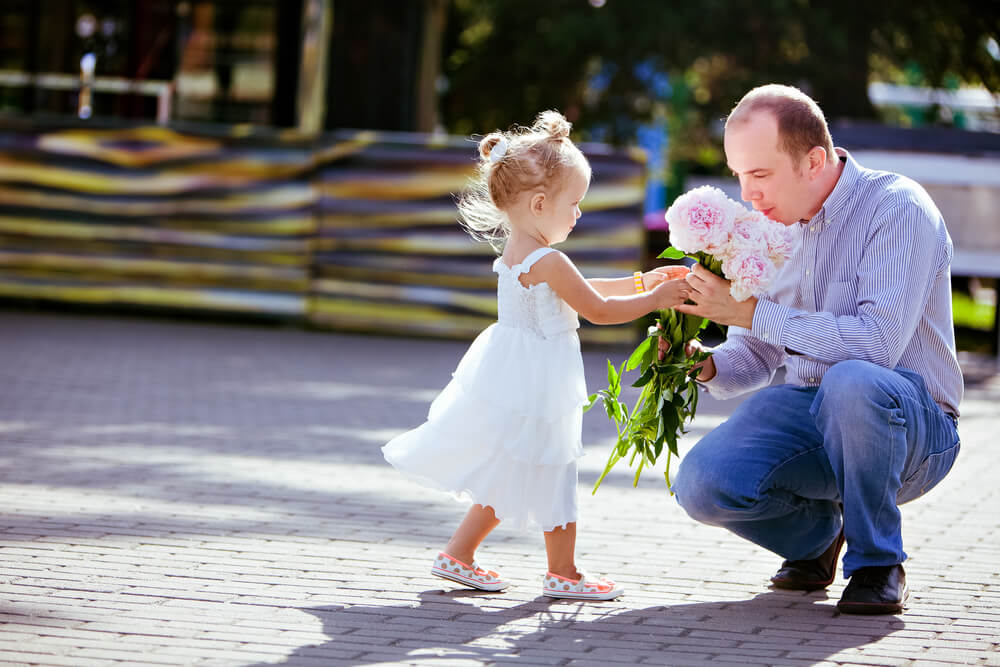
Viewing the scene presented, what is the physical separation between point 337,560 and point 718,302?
160 cm

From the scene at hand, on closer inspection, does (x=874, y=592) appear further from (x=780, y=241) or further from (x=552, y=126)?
(x=552, y=126)

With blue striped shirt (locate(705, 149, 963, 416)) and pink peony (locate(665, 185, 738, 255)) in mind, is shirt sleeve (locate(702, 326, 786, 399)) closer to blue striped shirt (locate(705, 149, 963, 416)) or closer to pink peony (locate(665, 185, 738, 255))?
blue striped shirt (locate(705, 149, 963, 416))

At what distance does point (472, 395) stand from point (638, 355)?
56 cm

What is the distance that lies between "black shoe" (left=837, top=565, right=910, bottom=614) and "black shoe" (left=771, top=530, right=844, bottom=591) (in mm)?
315

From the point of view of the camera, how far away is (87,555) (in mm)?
4508

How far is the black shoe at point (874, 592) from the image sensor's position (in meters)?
4.09

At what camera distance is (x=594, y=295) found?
427 cm

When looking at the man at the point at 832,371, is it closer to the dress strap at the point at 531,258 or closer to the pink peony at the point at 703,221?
the pink peony at the point at 703,221

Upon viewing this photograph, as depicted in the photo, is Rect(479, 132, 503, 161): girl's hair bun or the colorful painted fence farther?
the colorful painted fence

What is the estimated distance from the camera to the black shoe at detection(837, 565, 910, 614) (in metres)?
4.09

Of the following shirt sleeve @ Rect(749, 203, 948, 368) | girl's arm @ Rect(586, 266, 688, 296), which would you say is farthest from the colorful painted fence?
shirt sleeve @ Rect(749, 203, 948, 368)

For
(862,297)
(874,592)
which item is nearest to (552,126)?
(862,297)

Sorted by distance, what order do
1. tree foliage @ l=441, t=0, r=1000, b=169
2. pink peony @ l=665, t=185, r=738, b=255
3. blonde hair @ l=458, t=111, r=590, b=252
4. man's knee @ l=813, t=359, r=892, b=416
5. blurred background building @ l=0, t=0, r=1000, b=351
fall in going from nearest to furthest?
man's knee @ l=813, t=359, r=892, b=416 → pink peony @ l=665, t=185, r=738, b=255 → blonde hair @ l=458, t=111, r=590, b=252 → blurred background building @ l=0, t=0, r=1000, b=351 → tree foliage @ l=441, t=0, r=1000, b=169

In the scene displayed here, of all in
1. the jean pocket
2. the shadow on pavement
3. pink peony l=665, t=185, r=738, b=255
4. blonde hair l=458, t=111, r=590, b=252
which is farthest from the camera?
blonde hair l=458, t=111, r=590, b=252
